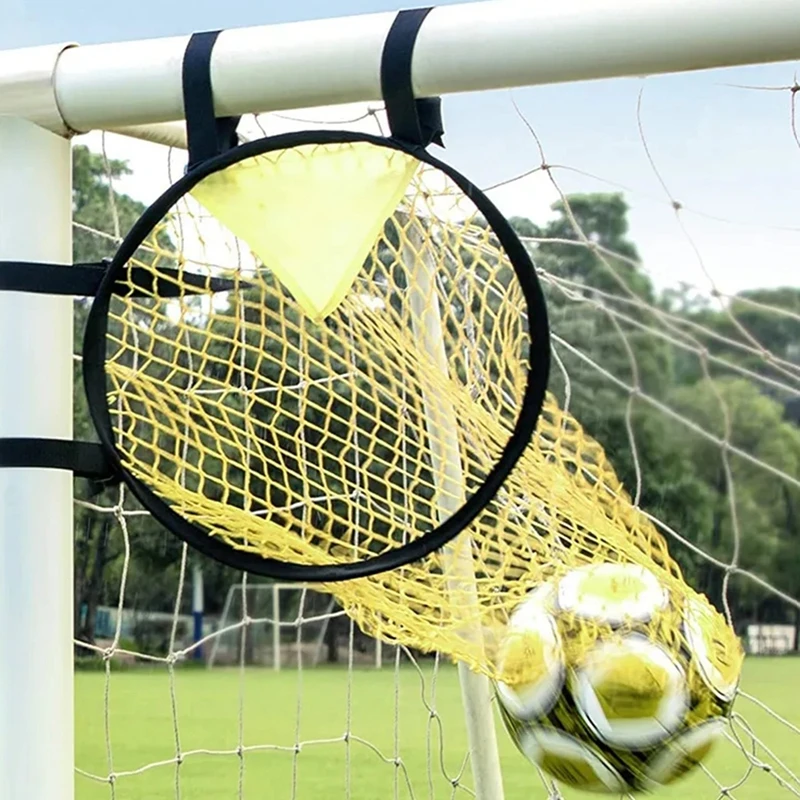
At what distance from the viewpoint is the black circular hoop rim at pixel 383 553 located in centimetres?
81

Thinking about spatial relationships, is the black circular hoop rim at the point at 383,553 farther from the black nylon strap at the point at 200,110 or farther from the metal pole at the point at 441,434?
the metal pole at the point at 441,434

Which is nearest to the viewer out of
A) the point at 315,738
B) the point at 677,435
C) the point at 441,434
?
the point at 441,434

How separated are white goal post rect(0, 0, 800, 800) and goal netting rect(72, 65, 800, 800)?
536 cm

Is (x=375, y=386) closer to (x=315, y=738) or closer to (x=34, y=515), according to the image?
(x=34, y=515)

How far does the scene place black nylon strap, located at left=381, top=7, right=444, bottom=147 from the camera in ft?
2.70

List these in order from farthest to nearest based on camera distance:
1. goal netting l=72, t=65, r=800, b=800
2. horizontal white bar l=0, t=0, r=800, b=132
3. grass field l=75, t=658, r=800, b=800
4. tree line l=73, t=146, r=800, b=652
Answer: tree line l=73, t=146, r=800, b=652 < goal netting l=72, t=65, r=800, b=800 < grass field l=75, t=658, r=800, b=800 < horizontal white bar l=0, t=0, r=800, b=132

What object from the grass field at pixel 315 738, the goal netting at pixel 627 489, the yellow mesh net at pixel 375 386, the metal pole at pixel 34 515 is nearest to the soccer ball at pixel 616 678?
the yellow mesh net at pixel 375 386

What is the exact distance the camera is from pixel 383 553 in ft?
2.77

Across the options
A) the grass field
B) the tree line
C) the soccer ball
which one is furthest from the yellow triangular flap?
the tree line

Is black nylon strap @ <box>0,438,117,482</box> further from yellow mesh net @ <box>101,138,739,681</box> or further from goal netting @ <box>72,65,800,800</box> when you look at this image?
goal netting @ <box>72,65,800,800</box>

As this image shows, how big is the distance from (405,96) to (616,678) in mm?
430

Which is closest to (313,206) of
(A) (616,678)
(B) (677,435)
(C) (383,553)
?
(C) (383,553)

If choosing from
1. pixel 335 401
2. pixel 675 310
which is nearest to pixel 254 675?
pixel 675 310

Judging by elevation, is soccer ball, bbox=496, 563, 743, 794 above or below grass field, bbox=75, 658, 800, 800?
above
